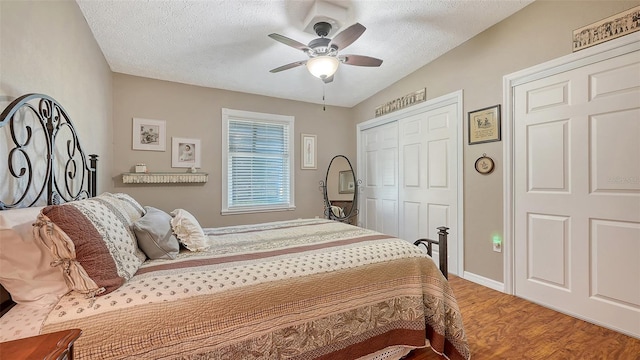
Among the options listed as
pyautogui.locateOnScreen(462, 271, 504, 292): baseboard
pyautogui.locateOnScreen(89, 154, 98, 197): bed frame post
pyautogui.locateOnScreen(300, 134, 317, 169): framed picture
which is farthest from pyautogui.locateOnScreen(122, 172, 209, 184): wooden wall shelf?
pyautogui.locateOnScreen(462, 271, 504, 292): baseboard

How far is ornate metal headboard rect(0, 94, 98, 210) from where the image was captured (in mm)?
1161

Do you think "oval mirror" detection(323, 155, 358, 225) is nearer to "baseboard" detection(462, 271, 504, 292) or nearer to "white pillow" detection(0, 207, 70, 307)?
"baseboard" detection(462, 271, 504, 292)

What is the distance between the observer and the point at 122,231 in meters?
1.29

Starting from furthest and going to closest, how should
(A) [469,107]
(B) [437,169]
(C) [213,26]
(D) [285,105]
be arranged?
(D) [285,105], (B) [437,169], (A) [469,107], (C) [213,26]

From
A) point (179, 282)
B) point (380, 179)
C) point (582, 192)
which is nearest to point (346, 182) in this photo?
point (380, 179)

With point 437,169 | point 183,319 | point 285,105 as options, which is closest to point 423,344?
point 183,319

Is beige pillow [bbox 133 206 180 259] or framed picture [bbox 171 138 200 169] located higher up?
framed picture [bbox 171 138 200 169]

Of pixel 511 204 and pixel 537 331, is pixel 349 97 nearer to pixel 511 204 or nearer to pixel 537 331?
pixel 511 204

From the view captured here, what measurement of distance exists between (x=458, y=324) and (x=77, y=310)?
1.86 meters

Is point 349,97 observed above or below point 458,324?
above

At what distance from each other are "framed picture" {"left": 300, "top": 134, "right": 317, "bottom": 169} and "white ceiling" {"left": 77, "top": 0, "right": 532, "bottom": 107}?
1021 mm

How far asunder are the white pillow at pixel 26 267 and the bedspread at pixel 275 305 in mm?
86

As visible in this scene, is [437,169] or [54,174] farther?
[437,169]

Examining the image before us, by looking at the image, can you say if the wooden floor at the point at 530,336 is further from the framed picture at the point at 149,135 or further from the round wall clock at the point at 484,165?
the framed picture at the point at 149,135
